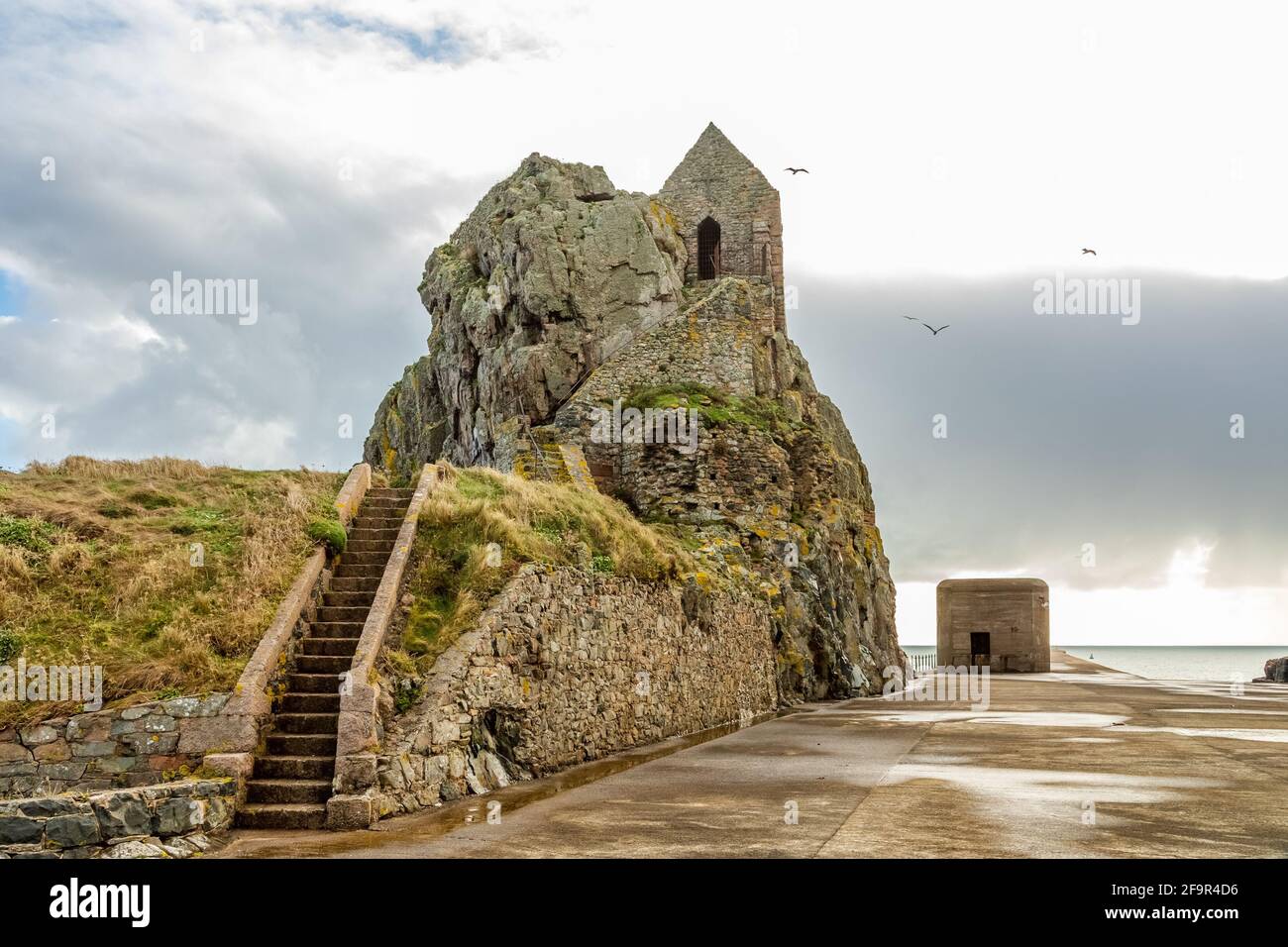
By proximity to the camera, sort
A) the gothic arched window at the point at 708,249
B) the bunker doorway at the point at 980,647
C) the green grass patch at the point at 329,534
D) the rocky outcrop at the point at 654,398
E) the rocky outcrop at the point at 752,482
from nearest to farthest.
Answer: the green grass patch at the point at 329,534 → the rocky outcrop at the point at 752,482 → the rocky outcrop at the point at 654,398 → the gothic arched window at the point at 708,249 → the bunker doorway at the point at 980,647

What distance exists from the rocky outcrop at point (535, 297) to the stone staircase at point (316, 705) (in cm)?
1764

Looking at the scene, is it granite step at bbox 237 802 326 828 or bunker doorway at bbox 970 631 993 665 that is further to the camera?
bunker doorway at bbox 970 631 993 665

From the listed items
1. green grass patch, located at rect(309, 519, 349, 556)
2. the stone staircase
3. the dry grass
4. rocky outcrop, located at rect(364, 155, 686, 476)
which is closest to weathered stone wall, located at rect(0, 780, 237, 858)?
the stone staircase

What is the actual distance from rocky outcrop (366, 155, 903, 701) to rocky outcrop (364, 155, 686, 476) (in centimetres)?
7

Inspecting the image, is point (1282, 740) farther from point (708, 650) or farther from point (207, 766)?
point (207, 766)

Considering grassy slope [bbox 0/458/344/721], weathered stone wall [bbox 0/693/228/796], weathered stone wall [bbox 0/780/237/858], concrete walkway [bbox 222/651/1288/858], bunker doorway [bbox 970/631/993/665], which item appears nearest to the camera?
weathered stone wall [bbox 0/780/237/858]

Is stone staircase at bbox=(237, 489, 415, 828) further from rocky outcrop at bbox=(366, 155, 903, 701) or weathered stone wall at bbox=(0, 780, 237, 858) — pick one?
rocky outcrop at bbox=(366, 155, 903, 701)

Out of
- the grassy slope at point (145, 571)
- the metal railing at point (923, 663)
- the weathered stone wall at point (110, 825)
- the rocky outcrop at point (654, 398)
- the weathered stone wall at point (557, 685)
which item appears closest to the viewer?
the weathered stone wall at point (110, 825)

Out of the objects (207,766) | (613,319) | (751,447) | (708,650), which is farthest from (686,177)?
(207,766)

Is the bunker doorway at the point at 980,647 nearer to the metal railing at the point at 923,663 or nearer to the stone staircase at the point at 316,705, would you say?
the metal railing at the point at 923,663

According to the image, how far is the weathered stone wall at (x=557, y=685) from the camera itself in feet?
35.9

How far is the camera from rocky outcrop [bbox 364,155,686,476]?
3322cm

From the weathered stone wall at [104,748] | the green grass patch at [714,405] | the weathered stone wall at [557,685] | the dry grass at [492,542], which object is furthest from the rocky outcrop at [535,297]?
the weathered stone wall at [104,748]

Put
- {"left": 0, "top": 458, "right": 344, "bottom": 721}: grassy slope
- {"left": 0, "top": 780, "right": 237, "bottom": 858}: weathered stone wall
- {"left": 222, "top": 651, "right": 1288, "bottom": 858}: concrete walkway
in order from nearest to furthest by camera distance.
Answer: {"left": 0, "top": 780, "right": 237, "bottom": 858}: weathered stone wall
{"left": 222, "top": 651, "right": 1288, "bottom": 858}: concrete walkway
{"left": 0, "top": 458, "right": 344, "bottom": 721}: grassy slope
